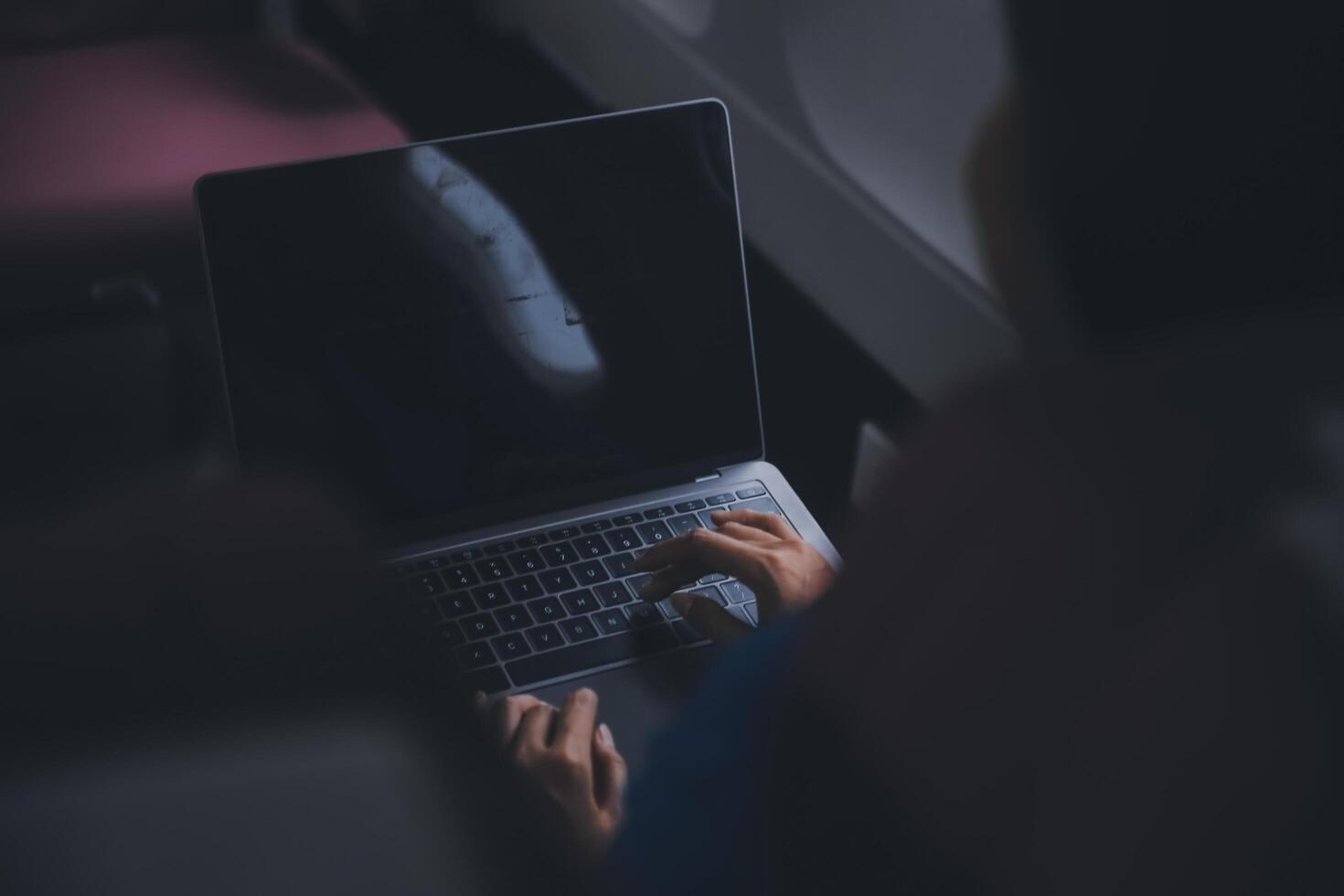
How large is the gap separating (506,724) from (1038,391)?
0.45 meters

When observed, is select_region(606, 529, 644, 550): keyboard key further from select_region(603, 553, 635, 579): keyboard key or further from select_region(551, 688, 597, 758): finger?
select_region(551, 688, 597, 758): finger

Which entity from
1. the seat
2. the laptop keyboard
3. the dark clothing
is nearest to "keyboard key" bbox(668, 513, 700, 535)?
the laptop keyboard

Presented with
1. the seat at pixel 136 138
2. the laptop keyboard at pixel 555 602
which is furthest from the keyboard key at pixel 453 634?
the seat at pixel 136 138

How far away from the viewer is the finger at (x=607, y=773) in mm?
691

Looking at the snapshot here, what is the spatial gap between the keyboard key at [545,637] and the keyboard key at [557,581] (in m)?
0.03

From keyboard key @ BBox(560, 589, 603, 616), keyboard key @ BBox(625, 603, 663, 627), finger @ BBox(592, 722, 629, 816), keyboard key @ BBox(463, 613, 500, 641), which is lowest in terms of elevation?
finger @ BBox(592, 722, 629, 816)

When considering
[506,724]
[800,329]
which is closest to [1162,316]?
[506,724]

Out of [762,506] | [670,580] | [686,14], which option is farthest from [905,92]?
[670,580]

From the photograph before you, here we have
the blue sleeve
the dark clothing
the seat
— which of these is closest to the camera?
the dark clothing

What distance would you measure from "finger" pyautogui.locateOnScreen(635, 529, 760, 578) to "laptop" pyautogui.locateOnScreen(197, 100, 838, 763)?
0.6 inches

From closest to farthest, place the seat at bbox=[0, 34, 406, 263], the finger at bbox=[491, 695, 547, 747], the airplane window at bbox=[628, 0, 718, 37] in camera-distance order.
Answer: the finger at bbox=[491, 695, 547, 747] < the seat at bbox=[0, 34, 406, 263] < the airplane window at bbox=[628, 0, 718, 37]

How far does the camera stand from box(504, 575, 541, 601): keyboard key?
0.78 meters

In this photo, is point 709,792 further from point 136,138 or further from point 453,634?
point 136,138

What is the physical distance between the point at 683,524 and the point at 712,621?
10 cm
